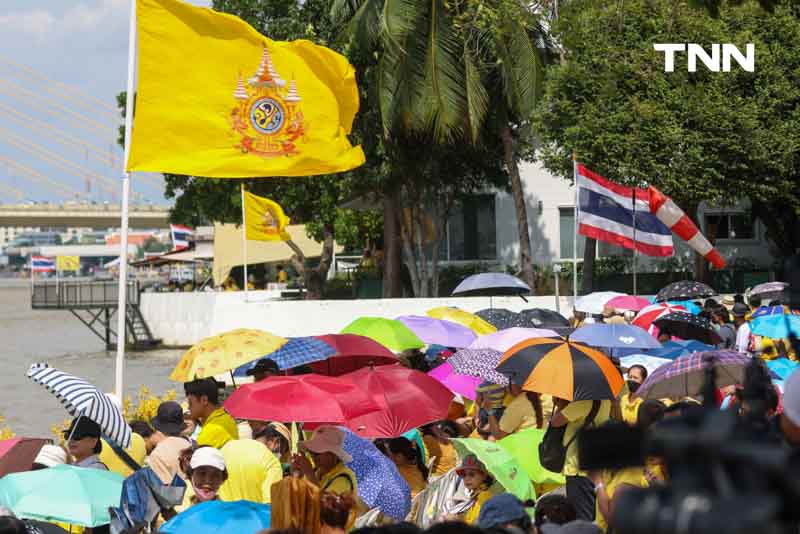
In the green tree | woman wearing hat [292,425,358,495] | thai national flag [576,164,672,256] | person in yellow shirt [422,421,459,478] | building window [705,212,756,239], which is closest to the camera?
woman wearing hat [292,425,358,495]

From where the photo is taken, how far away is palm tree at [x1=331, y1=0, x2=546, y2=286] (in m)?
25.6

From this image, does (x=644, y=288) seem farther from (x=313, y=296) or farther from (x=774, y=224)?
(x=313, y=296)

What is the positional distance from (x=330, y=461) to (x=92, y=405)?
1.55 metres

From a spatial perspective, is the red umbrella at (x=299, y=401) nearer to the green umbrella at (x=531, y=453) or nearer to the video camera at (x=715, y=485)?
the green umbrella at (x=531, y=453)

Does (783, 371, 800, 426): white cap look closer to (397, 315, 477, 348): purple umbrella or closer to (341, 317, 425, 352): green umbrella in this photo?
(341, 317, 425, 352): green umbrella

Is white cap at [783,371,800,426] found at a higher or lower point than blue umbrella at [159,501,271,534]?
higher

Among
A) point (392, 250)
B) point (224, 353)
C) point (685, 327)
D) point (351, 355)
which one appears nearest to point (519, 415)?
point (351, 355)

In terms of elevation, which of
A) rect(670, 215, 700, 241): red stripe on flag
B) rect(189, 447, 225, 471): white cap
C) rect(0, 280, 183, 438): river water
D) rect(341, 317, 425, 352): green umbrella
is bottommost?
rect(0, 280, 183, 438): river water

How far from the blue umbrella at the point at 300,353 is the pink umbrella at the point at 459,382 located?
4.02 feet

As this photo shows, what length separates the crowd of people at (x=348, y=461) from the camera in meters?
4.83

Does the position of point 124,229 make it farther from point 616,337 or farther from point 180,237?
point 180,237

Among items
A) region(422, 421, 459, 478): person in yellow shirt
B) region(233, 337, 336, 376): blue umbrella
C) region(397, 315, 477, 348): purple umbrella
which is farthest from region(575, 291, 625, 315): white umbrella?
region(422, 421, 459, 478): person in yellow shirt

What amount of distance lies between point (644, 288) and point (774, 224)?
402 cm

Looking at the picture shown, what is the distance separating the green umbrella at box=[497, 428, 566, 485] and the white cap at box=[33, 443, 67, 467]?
2742mm
